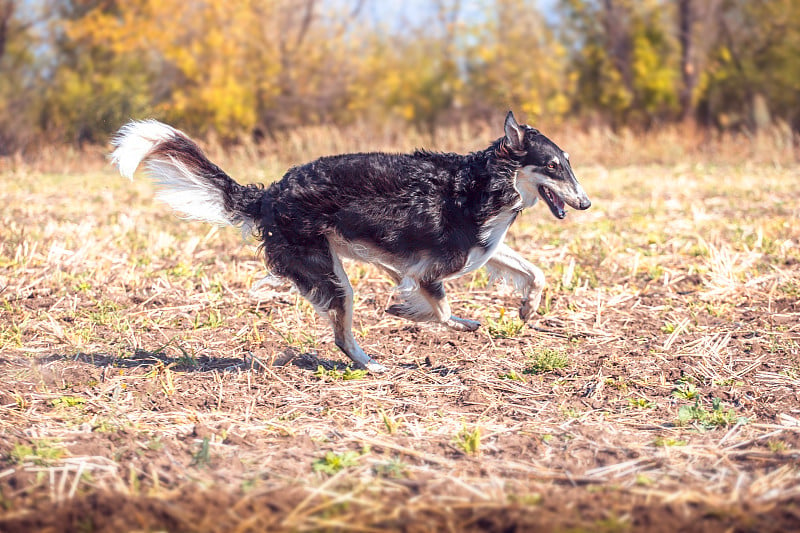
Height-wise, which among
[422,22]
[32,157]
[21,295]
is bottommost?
[21,295]

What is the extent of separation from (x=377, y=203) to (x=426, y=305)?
82cm

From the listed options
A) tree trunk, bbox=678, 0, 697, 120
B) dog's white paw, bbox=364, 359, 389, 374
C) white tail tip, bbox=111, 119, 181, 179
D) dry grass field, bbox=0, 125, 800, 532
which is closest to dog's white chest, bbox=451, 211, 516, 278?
dry grass field, bbox=0, 125, 800, 532

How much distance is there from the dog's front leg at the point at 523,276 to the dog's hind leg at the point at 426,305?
0.41m

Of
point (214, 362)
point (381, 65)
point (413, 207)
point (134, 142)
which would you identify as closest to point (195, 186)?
point (134, 142)

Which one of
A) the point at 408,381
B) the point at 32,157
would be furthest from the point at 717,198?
the point at 32,157

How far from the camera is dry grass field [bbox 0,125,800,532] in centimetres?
329

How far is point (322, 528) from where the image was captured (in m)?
3.13

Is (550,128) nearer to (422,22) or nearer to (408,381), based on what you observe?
(422,22)

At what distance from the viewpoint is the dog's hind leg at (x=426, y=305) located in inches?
221

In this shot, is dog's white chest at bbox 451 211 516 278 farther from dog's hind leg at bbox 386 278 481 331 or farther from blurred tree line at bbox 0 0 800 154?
blurred tree line at bbox 0 0 800 154

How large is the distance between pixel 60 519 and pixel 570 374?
3309mm

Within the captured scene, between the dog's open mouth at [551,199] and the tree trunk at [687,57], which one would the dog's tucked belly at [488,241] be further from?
the tree trunk at [687,57]

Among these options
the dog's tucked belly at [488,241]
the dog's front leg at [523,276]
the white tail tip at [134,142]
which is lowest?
the dog's front leg at [523,276]

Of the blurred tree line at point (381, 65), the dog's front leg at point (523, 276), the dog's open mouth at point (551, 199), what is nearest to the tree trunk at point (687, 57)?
the blurred tree line at point (381, 65)
